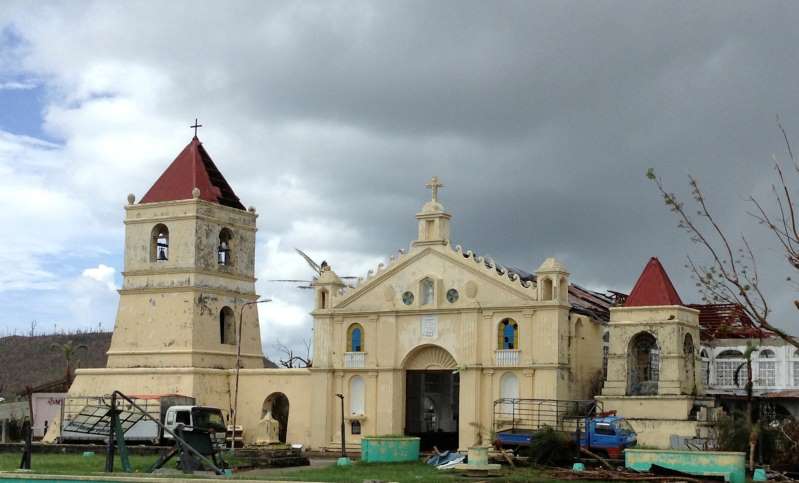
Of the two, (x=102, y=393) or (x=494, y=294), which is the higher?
(x=494, y=294)

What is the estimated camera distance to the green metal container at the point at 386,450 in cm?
3912

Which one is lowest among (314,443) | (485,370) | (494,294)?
(314,443)

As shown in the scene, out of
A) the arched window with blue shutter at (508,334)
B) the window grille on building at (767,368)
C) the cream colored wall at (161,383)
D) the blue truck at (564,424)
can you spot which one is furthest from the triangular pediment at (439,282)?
the window grille on building at (767,368)

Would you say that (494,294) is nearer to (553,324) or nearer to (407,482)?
(553,324)

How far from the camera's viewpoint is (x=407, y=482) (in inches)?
1163

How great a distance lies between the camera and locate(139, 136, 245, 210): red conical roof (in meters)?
54.2

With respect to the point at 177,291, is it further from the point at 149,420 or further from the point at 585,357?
→ the point at 585,357

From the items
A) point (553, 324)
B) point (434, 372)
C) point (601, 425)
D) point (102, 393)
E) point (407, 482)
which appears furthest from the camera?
point (102, 393)

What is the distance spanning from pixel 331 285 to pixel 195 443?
19656 mm

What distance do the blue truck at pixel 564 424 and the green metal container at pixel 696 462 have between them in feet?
17.3

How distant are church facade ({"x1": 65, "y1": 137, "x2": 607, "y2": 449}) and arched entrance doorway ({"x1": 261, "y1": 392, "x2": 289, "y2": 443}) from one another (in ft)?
0.33

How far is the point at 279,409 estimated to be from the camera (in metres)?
56.4

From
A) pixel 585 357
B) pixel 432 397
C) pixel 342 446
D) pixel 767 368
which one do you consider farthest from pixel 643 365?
pixel 342 446

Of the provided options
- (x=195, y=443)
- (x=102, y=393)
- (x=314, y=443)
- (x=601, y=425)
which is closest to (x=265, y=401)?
(x=314, y=443)
